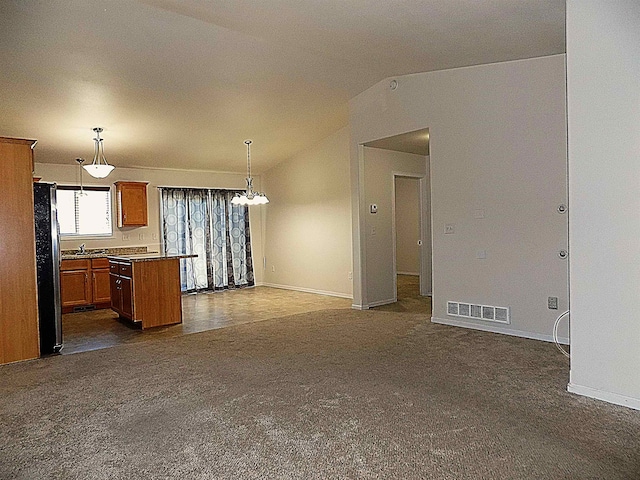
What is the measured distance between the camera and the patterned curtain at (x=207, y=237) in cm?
859

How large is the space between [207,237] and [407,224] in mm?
4915

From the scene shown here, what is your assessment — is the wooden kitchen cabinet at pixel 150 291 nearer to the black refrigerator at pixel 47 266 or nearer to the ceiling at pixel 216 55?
the black refrigerator at pixel 47 266

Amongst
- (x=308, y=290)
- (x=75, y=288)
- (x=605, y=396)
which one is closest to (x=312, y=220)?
(x=308, y=290)

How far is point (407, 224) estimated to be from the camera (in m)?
11.3

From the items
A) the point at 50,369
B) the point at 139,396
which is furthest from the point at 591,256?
the point at 50,369

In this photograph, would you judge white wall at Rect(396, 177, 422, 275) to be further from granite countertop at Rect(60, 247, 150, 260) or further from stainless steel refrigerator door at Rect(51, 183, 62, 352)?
stainless steel refrigerator door at Rect(51, 183, 62, 352)

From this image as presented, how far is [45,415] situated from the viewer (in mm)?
2914

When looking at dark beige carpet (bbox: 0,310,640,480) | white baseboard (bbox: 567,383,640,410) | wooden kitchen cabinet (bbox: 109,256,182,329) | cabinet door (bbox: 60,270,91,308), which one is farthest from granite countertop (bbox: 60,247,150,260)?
white baseboard (bbox: 567,383,640,410)

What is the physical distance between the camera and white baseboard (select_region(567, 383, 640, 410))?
284cm

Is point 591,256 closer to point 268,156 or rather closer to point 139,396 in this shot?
point 139,396

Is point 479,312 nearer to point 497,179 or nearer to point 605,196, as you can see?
point 497,179

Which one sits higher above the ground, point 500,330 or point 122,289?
point 122,289

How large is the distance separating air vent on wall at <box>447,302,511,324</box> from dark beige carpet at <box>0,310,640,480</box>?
16.4 inches

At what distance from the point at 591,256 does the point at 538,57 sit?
237 centimetres
